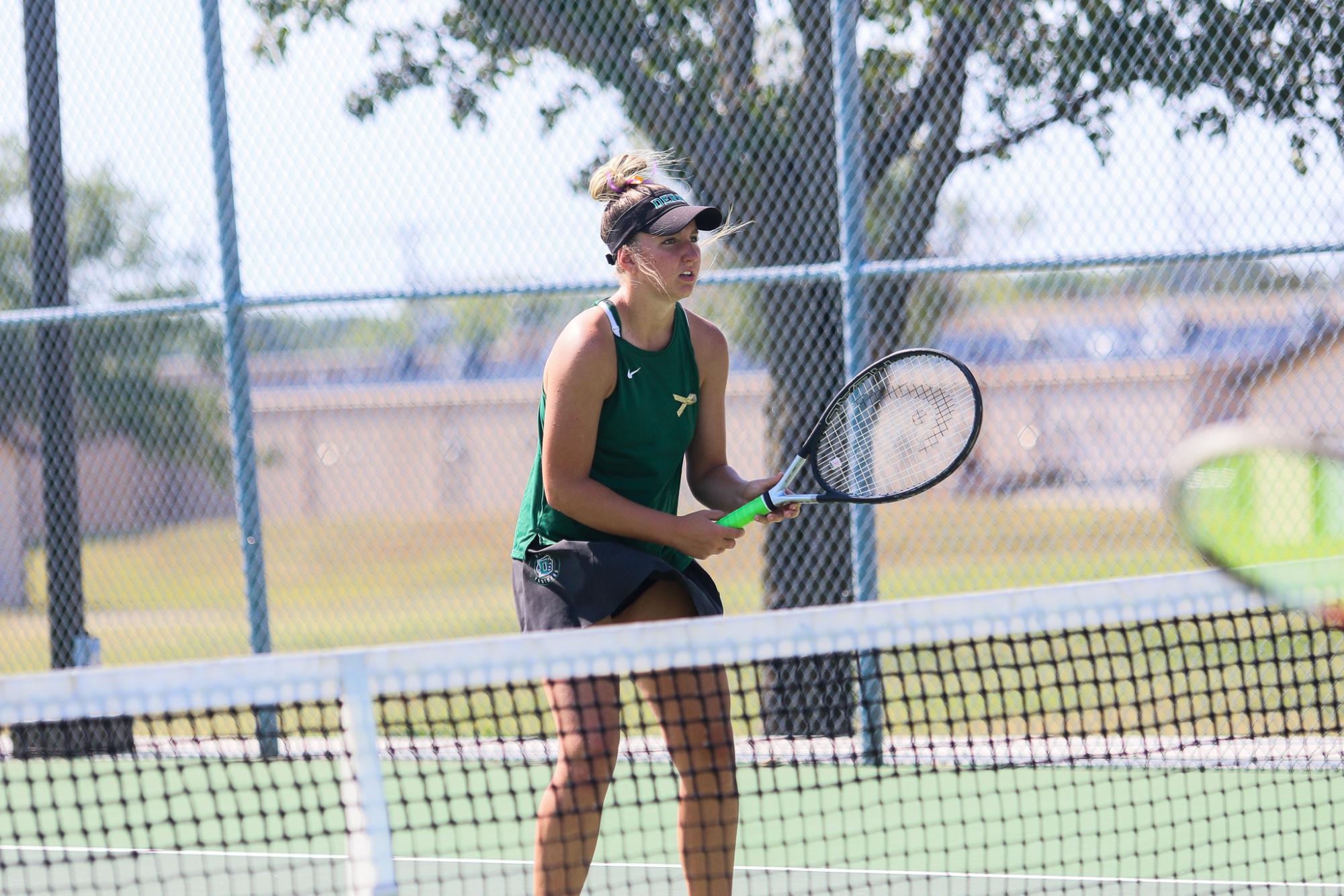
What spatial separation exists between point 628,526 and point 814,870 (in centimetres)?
134

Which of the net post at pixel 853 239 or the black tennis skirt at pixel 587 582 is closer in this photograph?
the black tennis skirt at pixel 587 582

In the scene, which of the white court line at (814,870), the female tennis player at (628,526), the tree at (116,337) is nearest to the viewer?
the female tennis player at (628,526)

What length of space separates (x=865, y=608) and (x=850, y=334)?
2444 mm

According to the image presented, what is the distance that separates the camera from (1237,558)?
8.44ft

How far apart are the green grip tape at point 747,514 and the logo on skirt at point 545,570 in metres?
0.31

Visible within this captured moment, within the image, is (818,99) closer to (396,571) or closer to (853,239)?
(853,239)

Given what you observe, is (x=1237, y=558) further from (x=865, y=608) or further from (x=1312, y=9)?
(x=1312, y=9)

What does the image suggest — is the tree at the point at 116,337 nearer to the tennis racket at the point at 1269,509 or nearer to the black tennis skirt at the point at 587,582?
the black tennis skirt at the point at 587,582

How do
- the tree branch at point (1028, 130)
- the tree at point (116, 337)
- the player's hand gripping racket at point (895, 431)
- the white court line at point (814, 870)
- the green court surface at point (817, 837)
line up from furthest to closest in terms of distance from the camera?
the tree at point (116, 337)
the tree branch at point (1028, 130)
the green court surface at point (817, 837)
the white court line at point (814, 870)
the player's hand gripping racket at point (895, 431)

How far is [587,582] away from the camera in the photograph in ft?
9.19

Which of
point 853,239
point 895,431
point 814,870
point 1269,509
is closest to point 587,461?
point 895,431

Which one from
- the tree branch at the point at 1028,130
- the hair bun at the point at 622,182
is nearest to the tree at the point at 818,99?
the tree branch at the point at 1028,130

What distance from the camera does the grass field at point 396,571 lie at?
10.6 m

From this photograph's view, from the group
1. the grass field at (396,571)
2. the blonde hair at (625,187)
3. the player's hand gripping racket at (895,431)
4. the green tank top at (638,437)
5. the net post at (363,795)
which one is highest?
the grass field at (396,571)
